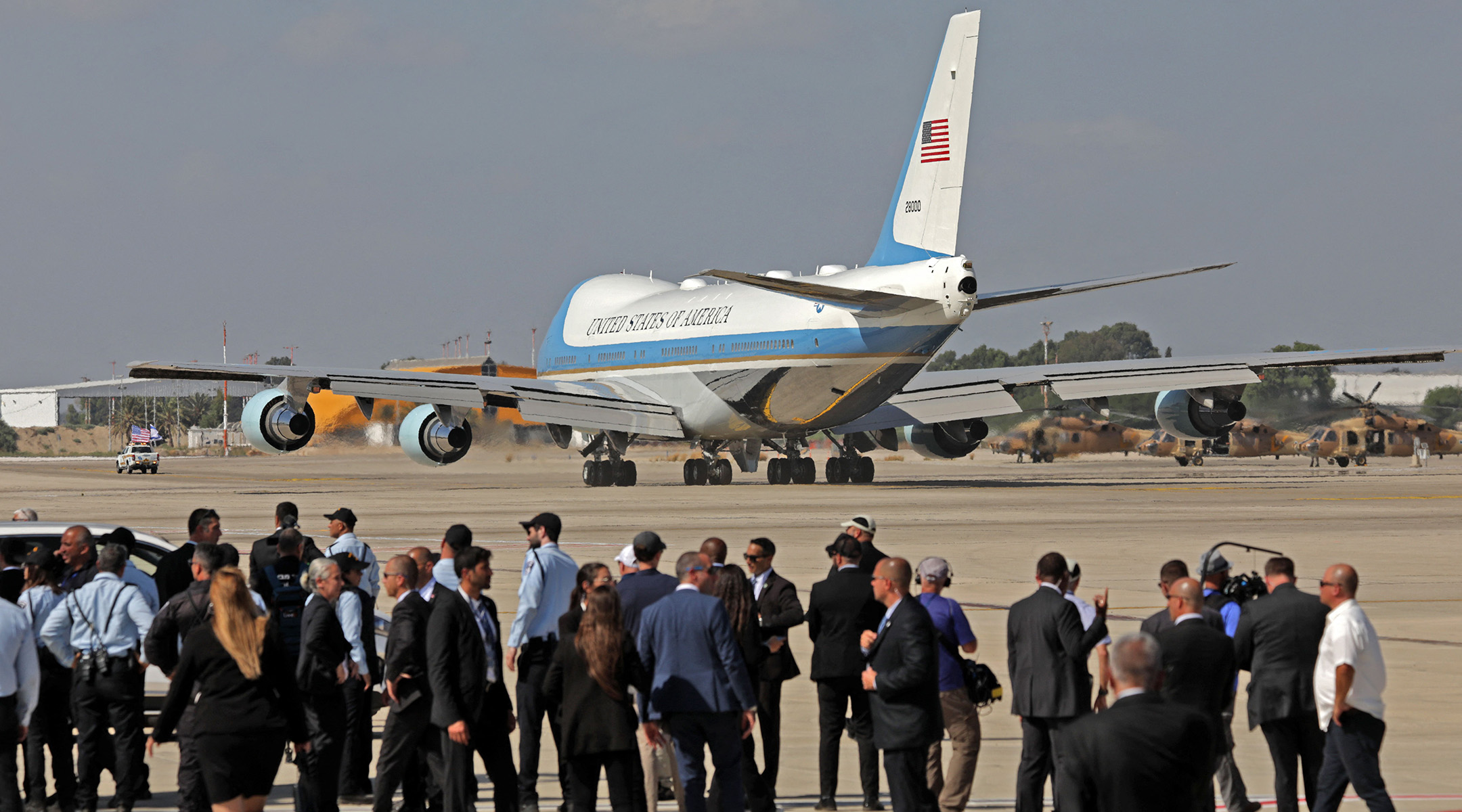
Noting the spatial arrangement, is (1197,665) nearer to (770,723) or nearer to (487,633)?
(770,723)

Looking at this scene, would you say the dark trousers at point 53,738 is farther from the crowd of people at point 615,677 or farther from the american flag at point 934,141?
the american flag at point 934,141

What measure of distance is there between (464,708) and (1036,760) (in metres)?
3.22

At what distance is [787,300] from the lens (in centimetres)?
4206

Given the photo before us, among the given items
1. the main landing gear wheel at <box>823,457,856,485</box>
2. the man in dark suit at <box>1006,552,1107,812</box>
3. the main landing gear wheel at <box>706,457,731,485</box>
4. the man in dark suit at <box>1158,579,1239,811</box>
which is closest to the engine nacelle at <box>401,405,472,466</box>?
the main landing gear wheel at <box>706,457,731,485</box>

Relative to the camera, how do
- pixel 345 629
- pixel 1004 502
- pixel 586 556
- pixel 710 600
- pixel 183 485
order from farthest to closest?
pixel 183 485 → pixel 1004 502 → pixel 586 556 → pixel 345 629 → pixel 710 600

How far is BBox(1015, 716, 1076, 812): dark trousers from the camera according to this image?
9.03 metres

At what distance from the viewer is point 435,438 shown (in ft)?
133

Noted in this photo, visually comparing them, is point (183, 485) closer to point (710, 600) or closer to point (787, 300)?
point (787, 300)

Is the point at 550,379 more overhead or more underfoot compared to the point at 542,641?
more overhead

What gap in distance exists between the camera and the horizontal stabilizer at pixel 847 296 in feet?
117

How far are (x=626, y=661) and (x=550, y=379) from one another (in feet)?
150

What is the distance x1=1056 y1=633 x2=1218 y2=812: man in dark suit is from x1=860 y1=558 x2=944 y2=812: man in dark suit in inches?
110

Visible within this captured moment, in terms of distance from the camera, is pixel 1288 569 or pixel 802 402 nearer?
pixel 1288 569

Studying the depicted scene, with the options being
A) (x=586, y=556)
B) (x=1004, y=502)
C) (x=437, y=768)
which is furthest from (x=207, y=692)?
(x=1004, y=502)
